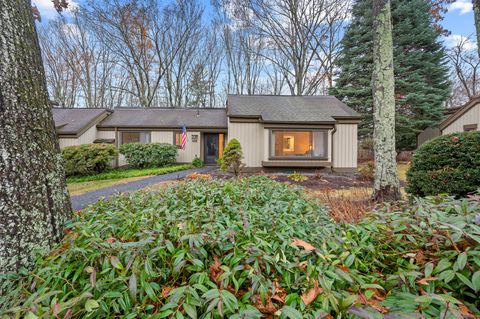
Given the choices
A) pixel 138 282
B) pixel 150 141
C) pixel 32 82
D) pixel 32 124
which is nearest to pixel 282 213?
pixel 138 282

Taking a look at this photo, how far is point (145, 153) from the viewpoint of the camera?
39.9ft

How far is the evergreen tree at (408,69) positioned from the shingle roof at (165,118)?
28.7 feet

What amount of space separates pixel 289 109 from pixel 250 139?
272 cm

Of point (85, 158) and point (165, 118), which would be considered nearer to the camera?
point (85, 158)

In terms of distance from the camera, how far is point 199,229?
158cm

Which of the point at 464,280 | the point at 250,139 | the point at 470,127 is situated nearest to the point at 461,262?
the point at 464,280

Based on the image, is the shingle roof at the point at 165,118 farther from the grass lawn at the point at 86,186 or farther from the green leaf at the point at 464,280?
the green leaf at the point at 464,280

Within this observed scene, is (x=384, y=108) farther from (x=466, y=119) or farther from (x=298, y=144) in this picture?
(x=466, y=119)

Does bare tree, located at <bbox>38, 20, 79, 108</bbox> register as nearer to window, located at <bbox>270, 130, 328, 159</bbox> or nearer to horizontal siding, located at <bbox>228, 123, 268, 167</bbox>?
horizontal siding, located at <bbox>228, 123, 268, 167</bbox>

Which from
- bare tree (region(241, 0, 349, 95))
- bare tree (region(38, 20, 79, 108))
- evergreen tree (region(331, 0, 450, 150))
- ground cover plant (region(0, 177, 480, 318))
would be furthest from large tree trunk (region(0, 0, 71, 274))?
bare tree (region(38, 20, 79, 108))

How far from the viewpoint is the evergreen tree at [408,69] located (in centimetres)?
1402

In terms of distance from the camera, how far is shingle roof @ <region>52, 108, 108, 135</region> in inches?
483

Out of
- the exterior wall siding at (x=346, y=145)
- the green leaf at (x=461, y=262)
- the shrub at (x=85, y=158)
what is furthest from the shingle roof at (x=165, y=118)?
the green leaf at (x=461, y=262)

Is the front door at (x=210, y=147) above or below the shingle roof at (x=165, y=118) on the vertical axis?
below
